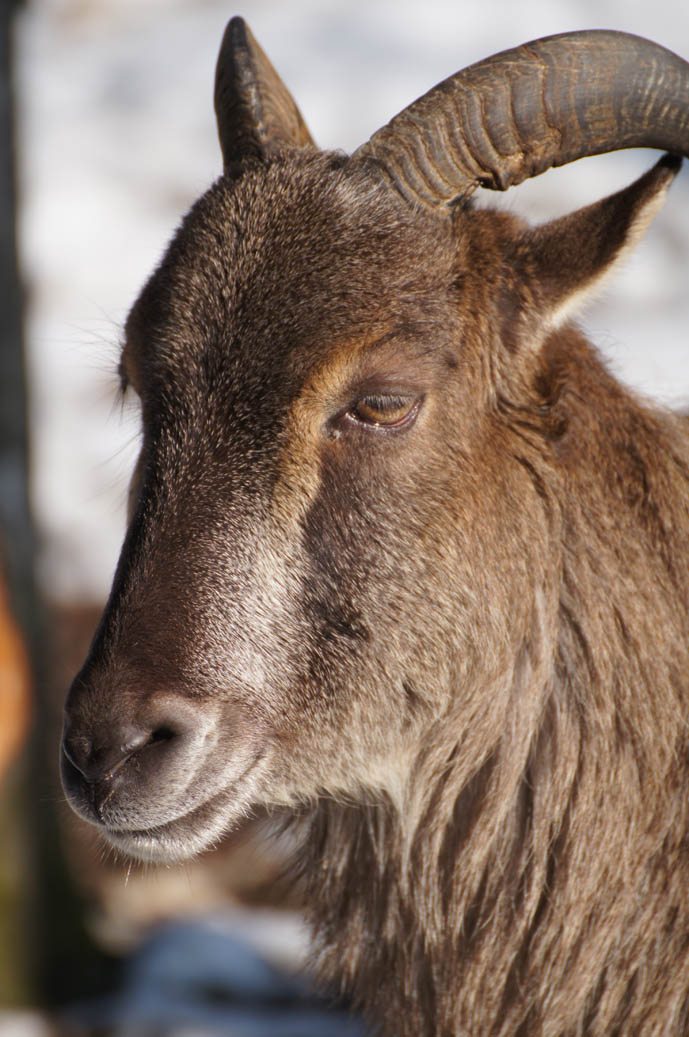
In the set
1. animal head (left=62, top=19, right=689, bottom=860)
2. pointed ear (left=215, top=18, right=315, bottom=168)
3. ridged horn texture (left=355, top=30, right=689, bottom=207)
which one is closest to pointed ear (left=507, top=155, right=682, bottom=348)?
animal head (left=62, top=19, right=689, bottom=860)

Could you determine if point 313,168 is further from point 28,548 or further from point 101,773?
point 28,548

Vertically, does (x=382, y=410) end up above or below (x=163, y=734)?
above

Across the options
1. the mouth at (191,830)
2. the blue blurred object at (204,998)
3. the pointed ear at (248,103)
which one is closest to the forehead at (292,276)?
the pointed ear at (248,103)

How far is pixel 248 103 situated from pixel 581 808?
2.11m

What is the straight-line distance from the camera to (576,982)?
10.1ft

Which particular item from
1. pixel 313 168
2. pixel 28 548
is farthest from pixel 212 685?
pixel 28 548

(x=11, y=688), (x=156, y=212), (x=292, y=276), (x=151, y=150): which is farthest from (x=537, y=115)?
(x=151, y=150)

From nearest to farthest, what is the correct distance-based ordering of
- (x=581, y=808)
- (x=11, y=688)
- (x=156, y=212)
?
(x=581, y=808), (x=11, y=688), (x=156, y=212)

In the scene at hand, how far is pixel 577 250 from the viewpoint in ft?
9.77

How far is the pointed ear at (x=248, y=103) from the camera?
3416 mm

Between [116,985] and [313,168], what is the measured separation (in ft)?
15.2

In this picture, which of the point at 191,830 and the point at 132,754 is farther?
the point at 191,830

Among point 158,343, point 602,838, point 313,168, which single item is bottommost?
point 602,838

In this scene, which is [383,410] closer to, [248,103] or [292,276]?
[292,276]
